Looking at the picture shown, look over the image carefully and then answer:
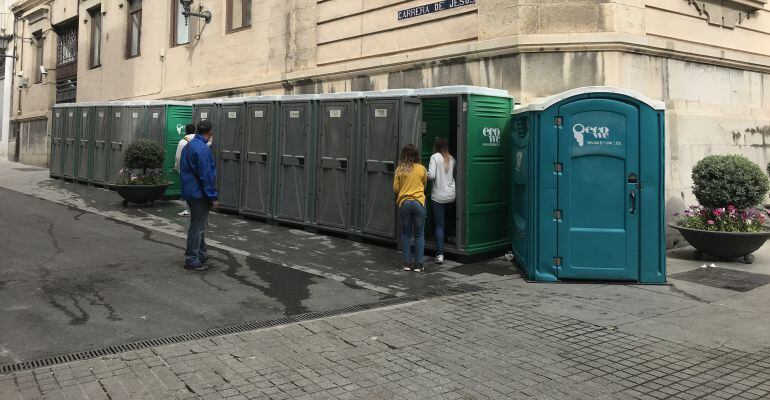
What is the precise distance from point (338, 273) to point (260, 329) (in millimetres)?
2476

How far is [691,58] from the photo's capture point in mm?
10977

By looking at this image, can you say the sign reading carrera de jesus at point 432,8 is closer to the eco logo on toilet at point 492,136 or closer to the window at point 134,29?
the eco logo on toilet at point 492,136

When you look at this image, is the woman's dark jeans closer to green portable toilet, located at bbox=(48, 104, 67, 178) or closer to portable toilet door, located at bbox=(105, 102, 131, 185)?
portable toilet door, located at bbox=(105, 102, 131, 185)

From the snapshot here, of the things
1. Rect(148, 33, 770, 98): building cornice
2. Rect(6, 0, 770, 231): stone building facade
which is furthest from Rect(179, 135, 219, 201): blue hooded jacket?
Rect(148, 33, 770, 98): building cornice

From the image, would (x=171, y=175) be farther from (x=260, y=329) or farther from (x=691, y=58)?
(x=691, y=58)

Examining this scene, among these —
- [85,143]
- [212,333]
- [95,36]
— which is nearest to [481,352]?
[212,333]

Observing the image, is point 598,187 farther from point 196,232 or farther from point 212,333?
point 196,232

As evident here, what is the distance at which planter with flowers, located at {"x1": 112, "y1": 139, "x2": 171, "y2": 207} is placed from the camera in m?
13.0

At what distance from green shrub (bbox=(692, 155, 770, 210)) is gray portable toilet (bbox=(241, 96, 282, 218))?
290 inches

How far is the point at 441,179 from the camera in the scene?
8.34 meters

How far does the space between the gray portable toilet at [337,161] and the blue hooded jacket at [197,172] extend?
9.22 feet

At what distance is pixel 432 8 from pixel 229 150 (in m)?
5.03

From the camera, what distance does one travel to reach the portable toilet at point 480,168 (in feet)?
27.9

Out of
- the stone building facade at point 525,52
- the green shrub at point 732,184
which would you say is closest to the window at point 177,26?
the stone building facade at point 525,52
